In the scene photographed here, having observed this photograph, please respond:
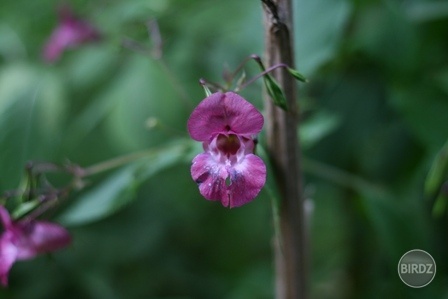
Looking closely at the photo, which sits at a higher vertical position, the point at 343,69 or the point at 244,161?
the point at 244,161

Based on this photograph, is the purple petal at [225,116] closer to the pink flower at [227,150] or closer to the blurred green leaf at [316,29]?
the pink flower at [227,150]

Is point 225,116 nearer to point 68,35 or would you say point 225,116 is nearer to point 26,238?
point 26,238

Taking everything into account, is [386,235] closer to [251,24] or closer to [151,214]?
[251,24]

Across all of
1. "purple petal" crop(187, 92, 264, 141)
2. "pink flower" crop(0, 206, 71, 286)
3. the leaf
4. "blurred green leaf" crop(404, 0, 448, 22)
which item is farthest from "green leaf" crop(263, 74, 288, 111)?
"blurred green leaf" crop(404, 0, 448, 22)

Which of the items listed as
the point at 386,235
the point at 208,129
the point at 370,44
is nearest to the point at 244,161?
the point at 208,129

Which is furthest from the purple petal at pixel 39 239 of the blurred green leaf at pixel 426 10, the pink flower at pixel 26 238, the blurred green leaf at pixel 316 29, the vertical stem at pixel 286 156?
the blurred green leaf at pixel 426 10

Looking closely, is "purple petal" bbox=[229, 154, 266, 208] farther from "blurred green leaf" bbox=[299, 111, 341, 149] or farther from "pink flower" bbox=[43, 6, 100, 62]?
"pink flower" bbox=[43, 6, 100, 62]

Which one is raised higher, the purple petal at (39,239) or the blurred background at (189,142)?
the purple petal at (39,239)

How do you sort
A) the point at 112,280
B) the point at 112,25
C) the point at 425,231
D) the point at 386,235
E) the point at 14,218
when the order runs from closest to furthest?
the point at 14,218, the point at 386,235, the point at 425,231, the point at 112,25, the point at 112,280
